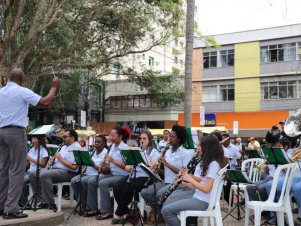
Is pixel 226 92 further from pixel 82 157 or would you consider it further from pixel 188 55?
pixel 82 157

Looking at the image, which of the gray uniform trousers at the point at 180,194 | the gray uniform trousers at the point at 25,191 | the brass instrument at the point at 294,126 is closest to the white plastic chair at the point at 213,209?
the gray uniform trousers at the point at 180,194

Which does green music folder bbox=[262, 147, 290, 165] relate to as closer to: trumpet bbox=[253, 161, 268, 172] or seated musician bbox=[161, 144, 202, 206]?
trumpet bbox=[253, 161, 268, 172]

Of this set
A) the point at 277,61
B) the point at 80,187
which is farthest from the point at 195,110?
the point at 80,187

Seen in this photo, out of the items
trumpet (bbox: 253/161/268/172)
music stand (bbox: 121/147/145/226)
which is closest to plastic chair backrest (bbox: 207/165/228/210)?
music stand (bbox: 121/147/145/226)

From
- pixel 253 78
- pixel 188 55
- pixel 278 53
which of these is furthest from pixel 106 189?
pixel 278 53

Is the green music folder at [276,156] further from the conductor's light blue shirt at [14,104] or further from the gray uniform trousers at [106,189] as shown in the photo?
the conductor's light blue shirt at [14,104]

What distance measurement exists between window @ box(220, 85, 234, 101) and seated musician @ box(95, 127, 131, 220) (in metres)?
27.7

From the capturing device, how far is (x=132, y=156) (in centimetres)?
770

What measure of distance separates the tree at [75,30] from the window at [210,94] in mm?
16662

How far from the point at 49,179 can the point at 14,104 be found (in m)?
3.41

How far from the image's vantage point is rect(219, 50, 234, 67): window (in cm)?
3616

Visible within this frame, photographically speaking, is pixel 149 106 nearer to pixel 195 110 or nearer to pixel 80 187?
pixel 195 110

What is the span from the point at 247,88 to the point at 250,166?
26.1 m

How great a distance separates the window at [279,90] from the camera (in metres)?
33.4
